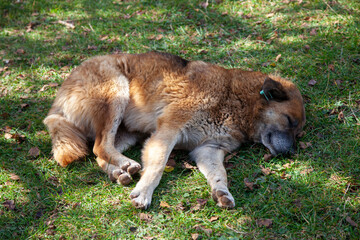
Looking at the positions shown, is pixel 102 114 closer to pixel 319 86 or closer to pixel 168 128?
pixel 168 128

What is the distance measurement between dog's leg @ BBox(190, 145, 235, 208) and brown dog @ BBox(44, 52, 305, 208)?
0.05ft

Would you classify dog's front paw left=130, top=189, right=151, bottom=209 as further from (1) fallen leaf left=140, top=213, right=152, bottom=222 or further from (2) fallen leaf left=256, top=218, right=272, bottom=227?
(2) fallen leaf left=256, top=218, right=272, bottom=227

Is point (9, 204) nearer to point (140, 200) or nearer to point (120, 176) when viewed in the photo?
point (120, 176)

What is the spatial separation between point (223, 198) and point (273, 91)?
1.70m

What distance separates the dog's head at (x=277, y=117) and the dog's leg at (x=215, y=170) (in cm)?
65

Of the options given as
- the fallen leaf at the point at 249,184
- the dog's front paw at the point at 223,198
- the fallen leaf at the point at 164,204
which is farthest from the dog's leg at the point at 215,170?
the fallen leaf at the point at 164,204

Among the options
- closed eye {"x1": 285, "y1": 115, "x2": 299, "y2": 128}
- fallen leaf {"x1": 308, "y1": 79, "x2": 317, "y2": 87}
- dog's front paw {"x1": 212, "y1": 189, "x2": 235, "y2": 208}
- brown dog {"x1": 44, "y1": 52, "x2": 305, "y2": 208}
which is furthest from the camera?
fallen leaf {"x1": 308, "y1": 79, "x2": 317, "y2": 87}

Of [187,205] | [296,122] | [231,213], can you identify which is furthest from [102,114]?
[296,122]

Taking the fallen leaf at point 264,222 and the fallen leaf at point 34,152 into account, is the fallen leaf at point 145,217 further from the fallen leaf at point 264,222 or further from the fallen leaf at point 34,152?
the fallen leaf at point 34,152

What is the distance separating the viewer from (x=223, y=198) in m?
3.39

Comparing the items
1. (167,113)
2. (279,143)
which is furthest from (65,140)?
(279,143)

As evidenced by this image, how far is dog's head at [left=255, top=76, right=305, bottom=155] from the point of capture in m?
4.18

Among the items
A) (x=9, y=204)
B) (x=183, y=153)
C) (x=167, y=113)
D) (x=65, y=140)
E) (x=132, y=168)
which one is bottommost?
(x=183, y=153)

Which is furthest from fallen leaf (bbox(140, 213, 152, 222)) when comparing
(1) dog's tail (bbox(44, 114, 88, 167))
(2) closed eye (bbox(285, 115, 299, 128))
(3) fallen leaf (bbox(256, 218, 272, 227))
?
(2) closed eye (bbox(285, 115, 299, 128))
